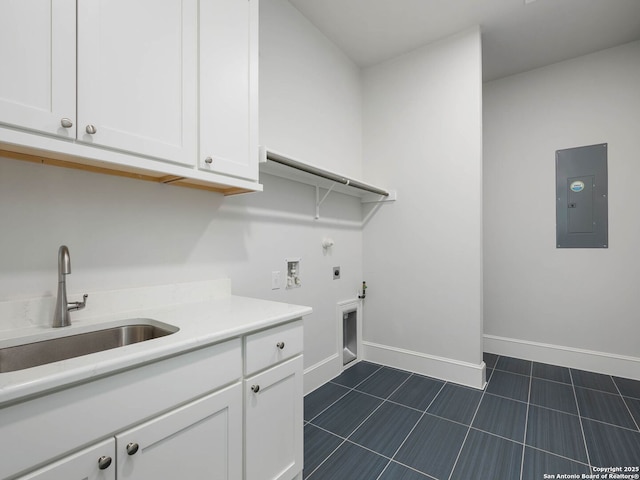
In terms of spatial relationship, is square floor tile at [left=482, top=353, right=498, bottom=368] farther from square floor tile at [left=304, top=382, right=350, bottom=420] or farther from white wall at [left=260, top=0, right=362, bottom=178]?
white wall at [left=260, top=0, right=362, bottom=178]

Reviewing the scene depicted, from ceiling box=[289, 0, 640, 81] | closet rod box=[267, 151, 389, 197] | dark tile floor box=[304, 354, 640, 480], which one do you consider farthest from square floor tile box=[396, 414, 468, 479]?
ceiling box=[289, 0, 640, 81]

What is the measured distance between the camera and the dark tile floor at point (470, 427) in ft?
5.08

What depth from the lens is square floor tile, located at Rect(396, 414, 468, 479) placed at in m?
1.55

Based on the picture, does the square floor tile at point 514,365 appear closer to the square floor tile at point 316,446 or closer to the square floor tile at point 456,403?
the square floor tile at point 456,403

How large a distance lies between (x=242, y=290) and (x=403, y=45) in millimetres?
2512

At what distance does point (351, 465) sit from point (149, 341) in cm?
129

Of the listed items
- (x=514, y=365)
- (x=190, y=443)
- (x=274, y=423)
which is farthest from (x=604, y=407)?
(x=190, y=443)

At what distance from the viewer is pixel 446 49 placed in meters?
2.55

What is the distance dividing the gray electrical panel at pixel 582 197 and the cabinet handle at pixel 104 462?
3.54m

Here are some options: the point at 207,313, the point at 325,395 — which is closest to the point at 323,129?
the point at 207,313

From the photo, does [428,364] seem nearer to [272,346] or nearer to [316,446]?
[316,446]

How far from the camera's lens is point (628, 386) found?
2393 mm

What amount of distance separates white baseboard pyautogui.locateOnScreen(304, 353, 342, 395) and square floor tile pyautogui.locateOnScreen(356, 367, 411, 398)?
25 cm

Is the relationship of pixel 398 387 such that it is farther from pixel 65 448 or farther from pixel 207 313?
pixel 65 448
